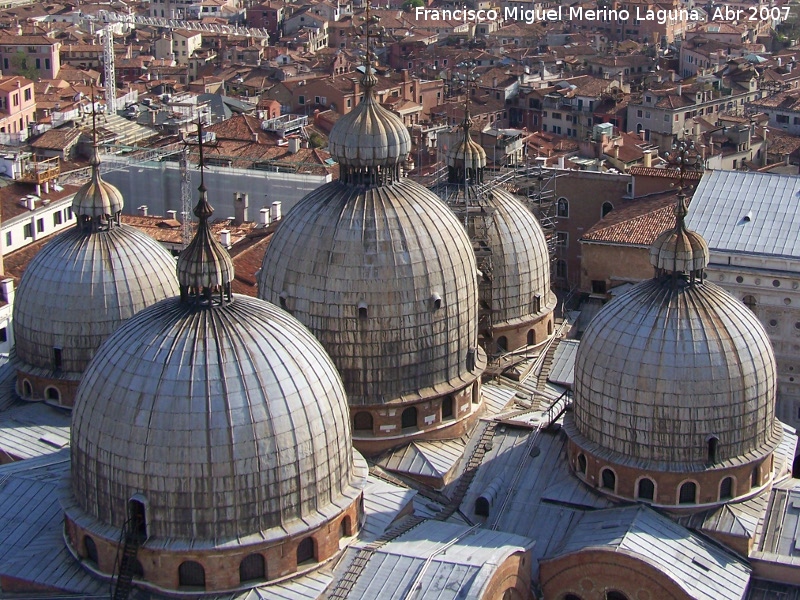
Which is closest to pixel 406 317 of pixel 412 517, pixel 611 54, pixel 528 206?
pixel 412 517

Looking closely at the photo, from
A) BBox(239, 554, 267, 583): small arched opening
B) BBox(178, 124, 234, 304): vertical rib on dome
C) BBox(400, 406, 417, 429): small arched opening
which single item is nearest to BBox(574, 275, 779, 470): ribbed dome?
BBox(400, 406, 417, 429): small arched opening

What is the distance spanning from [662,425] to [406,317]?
22.0 ft

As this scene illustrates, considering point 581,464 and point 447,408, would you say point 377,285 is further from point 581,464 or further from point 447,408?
point 581,464

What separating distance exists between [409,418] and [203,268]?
837 centimetres

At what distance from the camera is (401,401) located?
36875mm

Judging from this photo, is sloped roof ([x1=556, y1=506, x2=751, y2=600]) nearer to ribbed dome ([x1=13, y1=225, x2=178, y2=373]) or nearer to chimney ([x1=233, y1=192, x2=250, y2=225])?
ribbed dome ([x1=13, y1=225, x2=178, y2=373])

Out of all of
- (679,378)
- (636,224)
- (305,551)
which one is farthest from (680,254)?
(636,224)

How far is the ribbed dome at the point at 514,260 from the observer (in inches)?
1729

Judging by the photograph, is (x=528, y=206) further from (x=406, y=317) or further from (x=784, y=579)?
(x=784, y=579)

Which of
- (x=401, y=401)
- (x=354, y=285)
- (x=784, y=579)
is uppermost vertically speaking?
(x=354, y=285)

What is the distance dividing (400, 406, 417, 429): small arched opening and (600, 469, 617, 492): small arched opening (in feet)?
16.4

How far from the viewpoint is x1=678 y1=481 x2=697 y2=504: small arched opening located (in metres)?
34.7

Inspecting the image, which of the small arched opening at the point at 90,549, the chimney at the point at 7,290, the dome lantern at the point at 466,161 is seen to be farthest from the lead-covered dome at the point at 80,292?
the small arched opening at the point at 90,549

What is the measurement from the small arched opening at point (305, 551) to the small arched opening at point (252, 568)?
85 centimetres
